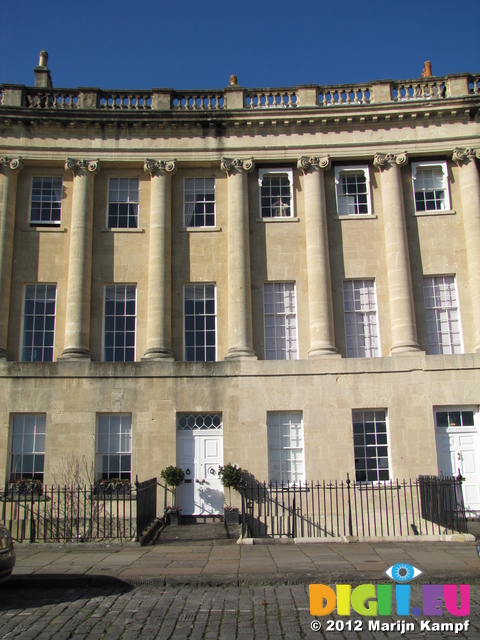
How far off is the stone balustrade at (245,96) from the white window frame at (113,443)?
10.7 metres

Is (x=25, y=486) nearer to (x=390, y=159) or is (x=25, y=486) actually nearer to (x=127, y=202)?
(x=127, y=202)

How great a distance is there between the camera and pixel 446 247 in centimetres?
2105

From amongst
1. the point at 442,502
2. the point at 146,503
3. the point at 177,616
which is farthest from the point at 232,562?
the point at 442,502

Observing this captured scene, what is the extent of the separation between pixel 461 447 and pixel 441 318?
432cm

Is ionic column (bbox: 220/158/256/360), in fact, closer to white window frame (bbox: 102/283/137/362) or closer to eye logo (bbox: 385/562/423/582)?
white window frame (bbox: 102/283/137/362)

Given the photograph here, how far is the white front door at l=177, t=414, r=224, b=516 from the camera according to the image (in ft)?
60.8

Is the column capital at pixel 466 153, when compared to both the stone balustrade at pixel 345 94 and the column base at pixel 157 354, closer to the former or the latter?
the stone balustrade at pixel 345 94

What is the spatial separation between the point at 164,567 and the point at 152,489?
240 inches

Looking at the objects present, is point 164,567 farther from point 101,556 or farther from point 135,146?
point 135,146

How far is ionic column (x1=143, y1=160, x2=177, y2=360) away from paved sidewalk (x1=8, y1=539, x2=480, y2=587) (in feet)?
23.0

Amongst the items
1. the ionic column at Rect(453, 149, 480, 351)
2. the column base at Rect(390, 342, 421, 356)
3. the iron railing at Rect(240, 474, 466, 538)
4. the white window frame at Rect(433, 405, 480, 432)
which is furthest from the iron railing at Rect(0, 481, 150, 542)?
the ionic column at Rect(453, 149, 480, 351)

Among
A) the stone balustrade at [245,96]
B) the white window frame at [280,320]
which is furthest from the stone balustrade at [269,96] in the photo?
the white window frame at [280,320]

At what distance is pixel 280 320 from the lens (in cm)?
2075

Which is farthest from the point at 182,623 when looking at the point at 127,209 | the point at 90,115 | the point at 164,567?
the point at 90,115
